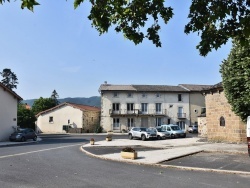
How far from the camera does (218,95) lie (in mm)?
27422

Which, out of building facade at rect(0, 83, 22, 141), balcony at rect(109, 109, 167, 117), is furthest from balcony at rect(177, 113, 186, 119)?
building facade at rect(0, 83, 22, 141)

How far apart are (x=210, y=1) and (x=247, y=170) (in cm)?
928

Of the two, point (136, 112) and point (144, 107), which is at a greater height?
point (144, 107)

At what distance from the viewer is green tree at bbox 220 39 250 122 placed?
57.0 feet

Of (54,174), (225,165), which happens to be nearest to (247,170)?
(225,165)

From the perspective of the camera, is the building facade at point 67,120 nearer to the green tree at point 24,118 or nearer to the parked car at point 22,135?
the green tree at point 24,118

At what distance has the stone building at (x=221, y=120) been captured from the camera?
978 inches

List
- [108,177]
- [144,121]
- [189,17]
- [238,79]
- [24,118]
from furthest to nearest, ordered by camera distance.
Result: [144,121]
[24,118]
[238,79]
[108,177]
[189,17]

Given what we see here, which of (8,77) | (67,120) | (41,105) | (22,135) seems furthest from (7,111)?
(8,77)

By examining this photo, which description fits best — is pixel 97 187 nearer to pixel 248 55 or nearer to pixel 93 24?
pixel 93 24

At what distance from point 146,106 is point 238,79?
146 feet

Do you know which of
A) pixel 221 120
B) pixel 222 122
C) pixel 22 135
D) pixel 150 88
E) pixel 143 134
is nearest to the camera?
pixel 222 122

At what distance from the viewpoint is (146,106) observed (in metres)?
62.6

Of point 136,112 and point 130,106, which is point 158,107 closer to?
point 136,112
